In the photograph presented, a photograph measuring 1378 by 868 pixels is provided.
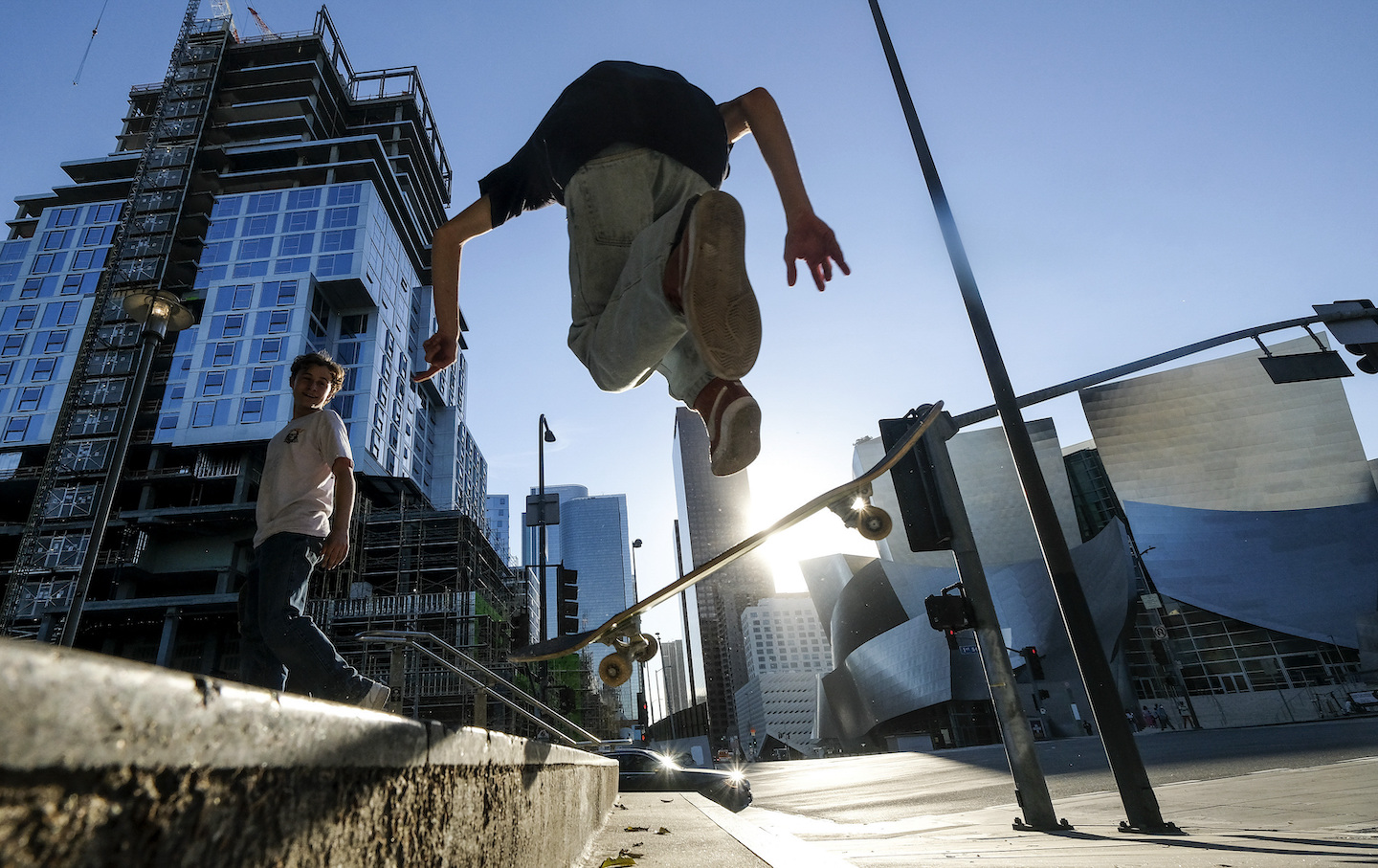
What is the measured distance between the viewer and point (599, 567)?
138m

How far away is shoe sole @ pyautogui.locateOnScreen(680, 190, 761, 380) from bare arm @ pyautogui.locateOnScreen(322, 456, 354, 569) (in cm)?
186

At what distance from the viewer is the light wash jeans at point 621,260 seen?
1.87 m

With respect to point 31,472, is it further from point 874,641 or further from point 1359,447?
point 1359,447

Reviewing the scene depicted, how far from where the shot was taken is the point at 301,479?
274cm

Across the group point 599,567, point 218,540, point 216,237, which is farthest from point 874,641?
point 599,567

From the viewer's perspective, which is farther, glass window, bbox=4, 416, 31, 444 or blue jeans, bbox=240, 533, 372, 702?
glass window, bbox=4, 416, 31, 444

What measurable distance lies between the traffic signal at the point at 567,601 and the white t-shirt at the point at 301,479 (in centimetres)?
883

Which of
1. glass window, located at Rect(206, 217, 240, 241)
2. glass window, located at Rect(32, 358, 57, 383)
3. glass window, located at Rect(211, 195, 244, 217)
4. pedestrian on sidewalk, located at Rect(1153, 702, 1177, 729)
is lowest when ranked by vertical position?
pedestrian on sidewalk, located at Rect(1153, 702, 1177, 729)

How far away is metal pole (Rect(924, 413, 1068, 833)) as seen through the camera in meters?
4.86

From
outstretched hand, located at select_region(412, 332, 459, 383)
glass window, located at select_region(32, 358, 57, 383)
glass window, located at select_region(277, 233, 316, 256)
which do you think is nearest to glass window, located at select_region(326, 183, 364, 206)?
glass window, located at select_region(277, 233, 316, 256)

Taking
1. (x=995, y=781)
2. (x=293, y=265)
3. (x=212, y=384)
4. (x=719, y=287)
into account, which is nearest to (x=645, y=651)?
(x=719, y=287)

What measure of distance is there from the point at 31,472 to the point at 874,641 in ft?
165

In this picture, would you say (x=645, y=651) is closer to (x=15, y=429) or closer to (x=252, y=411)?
(x=252, y=411)

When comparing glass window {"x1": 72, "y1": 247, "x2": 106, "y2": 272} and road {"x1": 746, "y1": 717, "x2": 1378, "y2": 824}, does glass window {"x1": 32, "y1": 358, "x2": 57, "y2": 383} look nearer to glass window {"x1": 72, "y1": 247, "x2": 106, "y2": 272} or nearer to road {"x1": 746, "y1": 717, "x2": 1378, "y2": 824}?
glass window {"x1": 72, "y1": 247, "x2": 106, "y2": 272}
